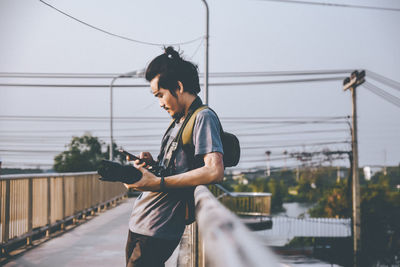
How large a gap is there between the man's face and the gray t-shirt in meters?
0.09

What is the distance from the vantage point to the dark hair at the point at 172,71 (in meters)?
2.05

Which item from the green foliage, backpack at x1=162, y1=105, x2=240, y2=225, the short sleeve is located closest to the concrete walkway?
backpack at x1=162, y1=105, x2=240, y2=225

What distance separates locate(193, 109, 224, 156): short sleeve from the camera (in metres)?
1.83

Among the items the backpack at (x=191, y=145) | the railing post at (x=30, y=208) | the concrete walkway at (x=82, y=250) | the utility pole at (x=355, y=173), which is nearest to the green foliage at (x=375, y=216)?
the utility pole at (x=355, y=173)

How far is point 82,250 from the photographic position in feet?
21.4

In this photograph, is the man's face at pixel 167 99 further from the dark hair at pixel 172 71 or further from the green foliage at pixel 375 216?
the green foliage at pixel 375 216

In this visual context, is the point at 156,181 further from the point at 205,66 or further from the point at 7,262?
the point at 205,66

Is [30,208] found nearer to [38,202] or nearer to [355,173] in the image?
[38,202]

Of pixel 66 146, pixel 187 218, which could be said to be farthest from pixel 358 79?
pixel 66 146

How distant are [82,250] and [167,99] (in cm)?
513

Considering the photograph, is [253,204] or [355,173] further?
[253,204]

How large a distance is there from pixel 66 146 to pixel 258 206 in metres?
47.5

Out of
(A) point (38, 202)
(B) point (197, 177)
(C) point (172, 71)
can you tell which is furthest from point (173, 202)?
(A) point (38, 202)

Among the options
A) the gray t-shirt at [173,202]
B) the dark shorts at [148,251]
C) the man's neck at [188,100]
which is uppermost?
the man's neck at [188,100]
